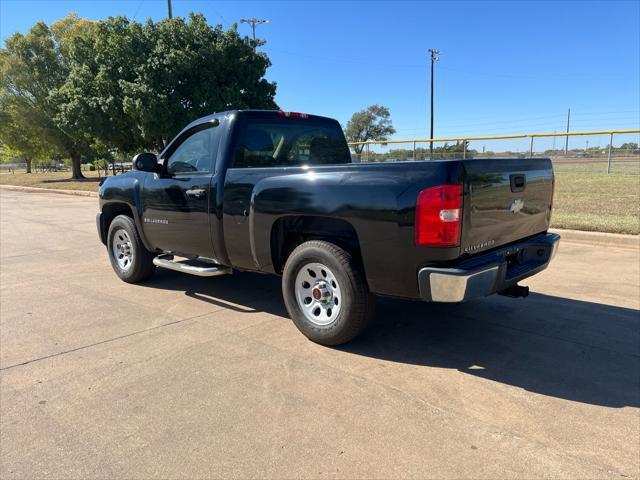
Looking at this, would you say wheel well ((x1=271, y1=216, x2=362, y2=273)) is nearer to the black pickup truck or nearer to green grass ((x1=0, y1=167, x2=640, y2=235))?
the black pickup truck

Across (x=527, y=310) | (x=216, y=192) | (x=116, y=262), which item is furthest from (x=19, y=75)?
A: (x=527, y=310)

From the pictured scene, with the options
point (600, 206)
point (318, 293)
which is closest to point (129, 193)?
point (318, 293)

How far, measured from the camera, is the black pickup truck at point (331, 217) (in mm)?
3170

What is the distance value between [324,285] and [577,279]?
3.72 m

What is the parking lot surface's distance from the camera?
2463mm

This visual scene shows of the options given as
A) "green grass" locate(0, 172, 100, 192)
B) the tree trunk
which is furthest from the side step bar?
the tree trunk

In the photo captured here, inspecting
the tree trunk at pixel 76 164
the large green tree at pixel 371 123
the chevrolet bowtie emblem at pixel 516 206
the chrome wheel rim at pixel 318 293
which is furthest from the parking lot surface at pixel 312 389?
the large green tree at pixel 371 123

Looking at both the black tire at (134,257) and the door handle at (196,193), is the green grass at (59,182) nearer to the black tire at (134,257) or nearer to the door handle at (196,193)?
the black tire at (134,257)

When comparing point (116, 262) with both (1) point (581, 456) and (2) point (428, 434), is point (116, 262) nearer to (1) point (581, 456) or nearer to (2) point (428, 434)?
(2) point (428, 434)

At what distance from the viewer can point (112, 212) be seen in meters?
6.38

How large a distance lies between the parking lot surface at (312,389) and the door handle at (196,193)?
118 cm

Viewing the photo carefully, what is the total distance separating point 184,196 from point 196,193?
23 cm

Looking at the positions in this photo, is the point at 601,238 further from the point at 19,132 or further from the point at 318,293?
the point at 19,132

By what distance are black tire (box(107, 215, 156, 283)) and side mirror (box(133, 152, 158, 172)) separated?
964 mm
